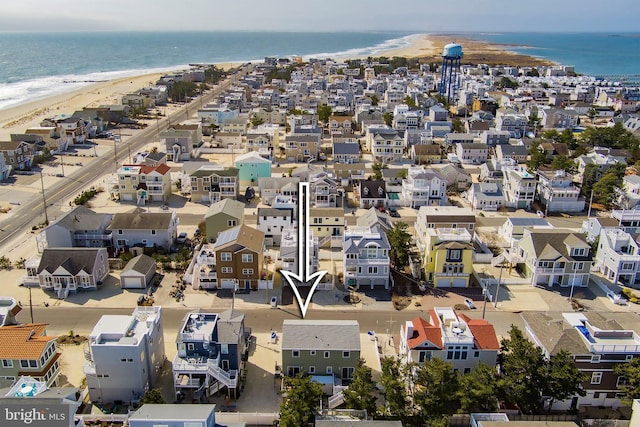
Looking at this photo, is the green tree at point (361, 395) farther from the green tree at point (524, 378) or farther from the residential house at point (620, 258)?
the residential house at point (620, 258)

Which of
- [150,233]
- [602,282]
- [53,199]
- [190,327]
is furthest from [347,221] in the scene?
[53,199]

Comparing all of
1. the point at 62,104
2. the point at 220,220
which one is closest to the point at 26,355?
the point at 220,220

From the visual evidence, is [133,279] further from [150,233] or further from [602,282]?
[602,282]

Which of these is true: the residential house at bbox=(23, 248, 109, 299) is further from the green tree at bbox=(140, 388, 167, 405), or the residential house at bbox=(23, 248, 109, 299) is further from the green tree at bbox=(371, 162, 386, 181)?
Result: the green tree at bbox=(371, 162, 386, 181)

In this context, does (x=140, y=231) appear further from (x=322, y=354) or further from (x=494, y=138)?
(x=494, y=138)

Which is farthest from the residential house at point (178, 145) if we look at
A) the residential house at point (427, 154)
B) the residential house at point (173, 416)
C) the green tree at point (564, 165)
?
the residential house at point (173, 416)

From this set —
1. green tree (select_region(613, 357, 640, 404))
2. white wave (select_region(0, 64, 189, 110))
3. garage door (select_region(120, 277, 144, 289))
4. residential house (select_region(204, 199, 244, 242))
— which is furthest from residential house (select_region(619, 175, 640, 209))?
white wave (select_region(0, 64, 189, 110))
